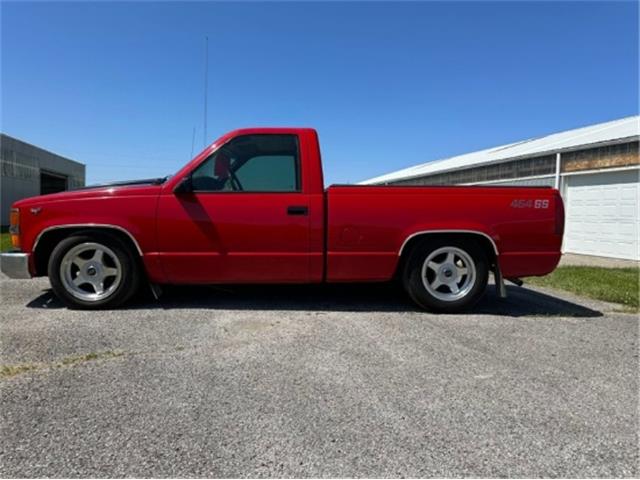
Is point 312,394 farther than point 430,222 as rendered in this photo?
No

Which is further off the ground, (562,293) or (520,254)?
(520,254)

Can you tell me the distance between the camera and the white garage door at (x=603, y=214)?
35.2 feet

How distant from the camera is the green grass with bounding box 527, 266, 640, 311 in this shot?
5.88 metres

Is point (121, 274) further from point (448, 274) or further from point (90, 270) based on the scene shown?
point (448, 274)

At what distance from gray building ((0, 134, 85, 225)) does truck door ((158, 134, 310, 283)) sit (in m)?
22.6

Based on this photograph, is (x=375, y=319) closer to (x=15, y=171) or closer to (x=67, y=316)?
(x=67, y=316)

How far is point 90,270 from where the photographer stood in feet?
14.9

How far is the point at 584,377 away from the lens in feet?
9.96

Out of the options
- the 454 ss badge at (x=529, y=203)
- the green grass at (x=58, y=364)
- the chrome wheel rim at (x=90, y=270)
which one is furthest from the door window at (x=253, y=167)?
the 454 ss badge at (x=529, y=203)

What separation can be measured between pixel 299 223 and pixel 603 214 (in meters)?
10.6

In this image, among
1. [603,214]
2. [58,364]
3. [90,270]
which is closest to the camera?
[58,364]

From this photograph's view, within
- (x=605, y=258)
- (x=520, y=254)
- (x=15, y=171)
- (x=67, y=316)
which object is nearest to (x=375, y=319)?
(x=520, y=254)

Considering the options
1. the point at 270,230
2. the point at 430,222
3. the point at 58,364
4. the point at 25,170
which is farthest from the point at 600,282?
the point at 25,170

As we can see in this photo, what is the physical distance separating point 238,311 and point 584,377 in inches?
125
